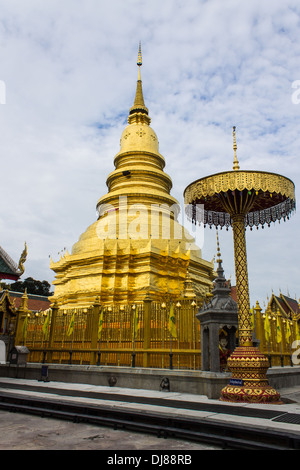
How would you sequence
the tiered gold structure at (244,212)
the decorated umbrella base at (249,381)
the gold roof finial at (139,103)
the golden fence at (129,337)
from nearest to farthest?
1. the decorated umbrella base at (249,381)
2. the tiered gold structure at (244,212)
3. the golden fence at (129,337)
4. the gold roof finial at (139,103)

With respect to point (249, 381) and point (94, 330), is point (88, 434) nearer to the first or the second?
point (249, 381)

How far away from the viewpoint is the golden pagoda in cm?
1827

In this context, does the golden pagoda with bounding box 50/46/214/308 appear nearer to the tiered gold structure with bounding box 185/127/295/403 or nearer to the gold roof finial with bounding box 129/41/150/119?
the gold roof finial with bounding box 129/41/150/119

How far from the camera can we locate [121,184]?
76.4 feet

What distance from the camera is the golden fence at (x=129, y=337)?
35.1ft

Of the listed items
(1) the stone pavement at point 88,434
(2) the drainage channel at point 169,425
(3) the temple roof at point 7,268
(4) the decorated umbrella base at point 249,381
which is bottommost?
(1) the stone pavement at point 88,434

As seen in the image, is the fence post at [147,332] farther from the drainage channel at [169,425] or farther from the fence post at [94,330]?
the drainage channel at [169,425]

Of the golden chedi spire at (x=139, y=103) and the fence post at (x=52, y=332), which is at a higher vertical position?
the golden chedi spire at (x=139, y=103)

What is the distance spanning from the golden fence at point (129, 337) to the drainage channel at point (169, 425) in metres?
4.22

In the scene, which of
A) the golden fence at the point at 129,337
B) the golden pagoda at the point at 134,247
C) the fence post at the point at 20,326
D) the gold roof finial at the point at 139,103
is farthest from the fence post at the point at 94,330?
the gold roof finial at the point at 139,103

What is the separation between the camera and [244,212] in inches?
370

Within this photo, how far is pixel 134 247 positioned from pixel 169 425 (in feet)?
45.6

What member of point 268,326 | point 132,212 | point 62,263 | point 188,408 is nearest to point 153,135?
point 132,212
